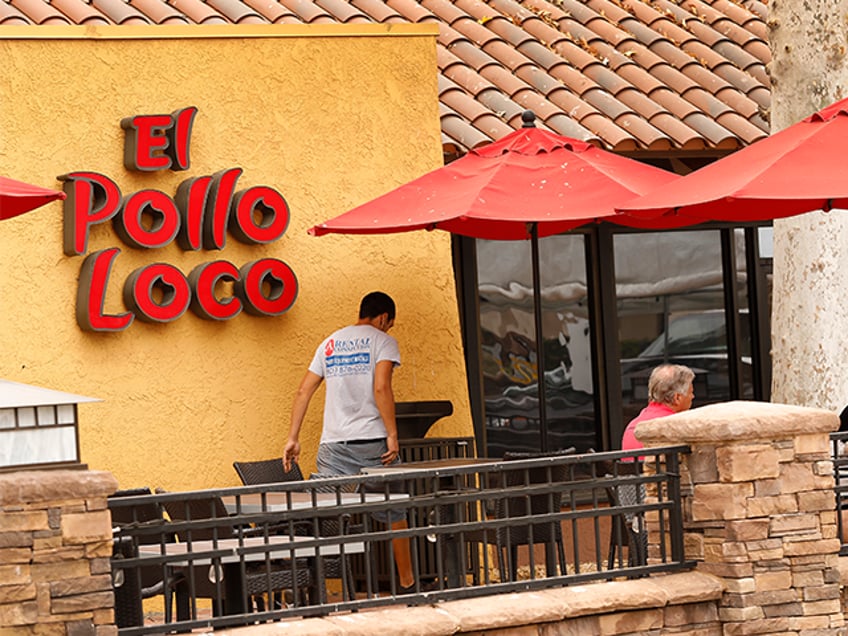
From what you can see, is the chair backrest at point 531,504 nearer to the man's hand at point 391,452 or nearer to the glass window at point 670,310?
the man's hand at point 391,452

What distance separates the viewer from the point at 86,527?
6.07 meters

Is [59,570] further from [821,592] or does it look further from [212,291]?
[212,291]

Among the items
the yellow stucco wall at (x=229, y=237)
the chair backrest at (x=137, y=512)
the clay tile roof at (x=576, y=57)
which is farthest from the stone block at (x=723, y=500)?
the clay tile roof at (x=576, y=57)

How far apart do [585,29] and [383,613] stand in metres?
7.27

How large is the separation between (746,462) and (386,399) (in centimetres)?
287

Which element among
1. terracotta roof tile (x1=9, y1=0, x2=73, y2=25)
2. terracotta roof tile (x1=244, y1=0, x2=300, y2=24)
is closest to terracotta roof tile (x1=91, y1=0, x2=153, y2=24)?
terracotta roof tile (x1=9, y1=0, x2=73, y2=25)

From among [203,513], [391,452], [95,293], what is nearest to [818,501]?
[203,513]

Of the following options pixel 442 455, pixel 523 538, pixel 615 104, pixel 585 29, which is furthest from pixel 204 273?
pixel 585 29

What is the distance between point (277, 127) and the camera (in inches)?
402

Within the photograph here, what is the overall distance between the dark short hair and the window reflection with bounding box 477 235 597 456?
2560 mm

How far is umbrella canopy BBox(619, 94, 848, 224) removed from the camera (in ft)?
26.1

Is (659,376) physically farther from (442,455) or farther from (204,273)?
(204,273)

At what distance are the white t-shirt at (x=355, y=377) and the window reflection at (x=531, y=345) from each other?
2656 mm

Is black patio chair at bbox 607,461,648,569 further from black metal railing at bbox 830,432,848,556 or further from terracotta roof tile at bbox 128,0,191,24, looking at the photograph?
terracotta roof tile at bbox 128,0,191,24
